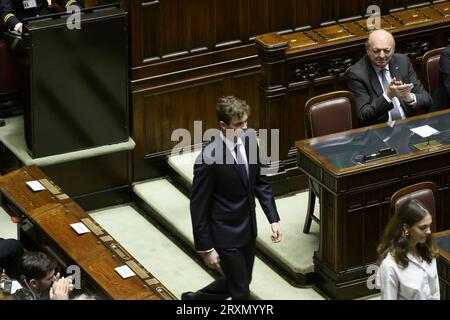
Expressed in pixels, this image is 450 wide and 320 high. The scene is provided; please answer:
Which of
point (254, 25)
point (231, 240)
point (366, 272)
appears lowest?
point (366, 272)

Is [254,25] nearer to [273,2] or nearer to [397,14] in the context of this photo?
[273,2]

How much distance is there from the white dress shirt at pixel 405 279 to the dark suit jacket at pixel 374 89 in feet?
6.31

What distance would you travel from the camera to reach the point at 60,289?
648 cm

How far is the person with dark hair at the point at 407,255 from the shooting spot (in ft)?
20.1

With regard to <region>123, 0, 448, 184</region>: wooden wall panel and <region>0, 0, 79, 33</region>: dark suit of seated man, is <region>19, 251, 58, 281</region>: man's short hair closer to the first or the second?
<region>123, 0, 448, 184</region>: wooden wall panel

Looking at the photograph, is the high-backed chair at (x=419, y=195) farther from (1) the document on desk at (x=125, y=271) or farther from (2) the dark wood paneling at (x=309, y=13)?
(2) the dark wood paneling at (x=309, y=13)

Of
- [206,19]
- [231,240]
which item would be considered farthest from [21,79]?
[231,240]

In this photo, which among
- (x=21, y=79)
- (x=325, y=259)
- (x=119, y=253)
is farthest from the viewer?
(x=21, y=79)

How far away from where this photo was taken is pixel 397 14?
898cm

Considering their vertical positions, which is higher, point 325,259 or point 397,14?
point 397,14

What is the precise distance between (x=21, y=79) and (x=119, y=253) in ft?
6.14

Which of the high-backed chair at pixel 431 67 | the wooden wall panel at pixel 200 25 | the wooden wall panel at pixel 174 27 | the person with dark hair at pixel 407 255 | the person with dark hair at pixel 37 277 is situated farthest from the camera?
the wooden wall panel at pixel 200 25

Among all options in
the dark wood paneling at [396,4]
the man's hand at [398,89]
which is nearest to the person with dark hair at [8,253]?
the man's hand at [398,89]

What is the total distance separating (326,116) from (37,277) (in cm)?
224
